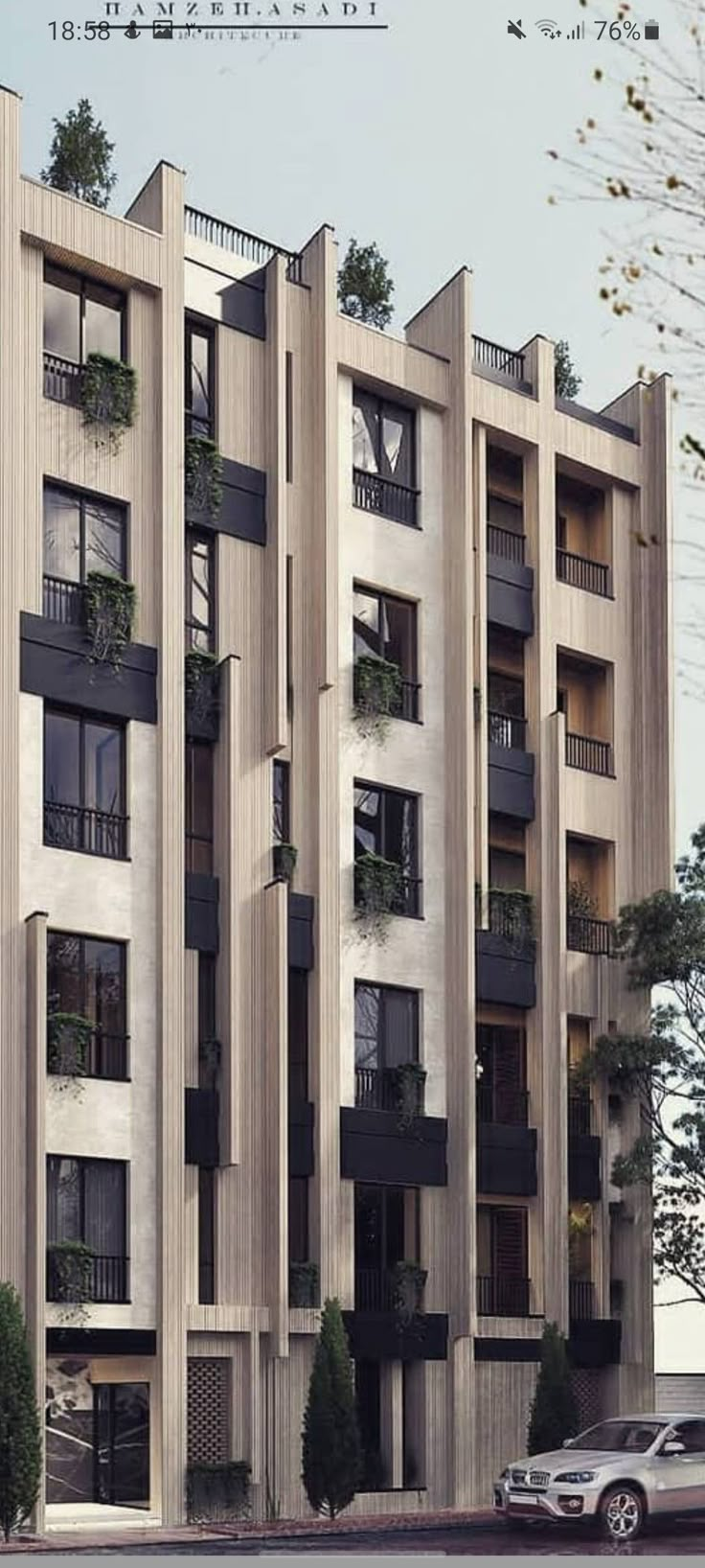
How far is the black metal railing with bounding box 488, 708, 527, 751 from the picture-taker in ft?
117

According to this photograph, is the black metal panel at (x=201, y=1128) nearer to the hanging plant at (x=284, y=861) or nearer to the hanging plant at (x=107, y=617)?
the hanging plant at (x=284, y=861)

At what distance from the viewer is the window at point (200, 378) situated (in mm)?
32562

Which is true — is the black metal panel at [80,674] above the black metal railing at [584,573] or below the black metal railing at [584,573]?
below

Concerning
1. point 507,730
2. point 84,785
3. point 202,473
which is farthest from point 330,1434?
point 202,473

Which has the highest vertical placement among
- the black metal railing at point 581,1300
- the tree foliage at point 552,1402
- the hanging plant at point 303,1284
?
the hanging plant at point 303,1284

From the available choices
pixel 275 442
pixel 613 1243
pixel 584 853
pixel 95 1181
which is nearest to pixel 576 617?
pixel 584 853

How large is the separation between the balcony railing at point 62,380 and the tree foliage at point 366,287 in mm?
→ 6330

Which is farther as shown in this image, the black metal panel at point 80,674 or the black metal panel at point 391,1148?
the black metal panel at point 391,1148

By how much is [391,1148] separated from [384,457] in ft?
34.0

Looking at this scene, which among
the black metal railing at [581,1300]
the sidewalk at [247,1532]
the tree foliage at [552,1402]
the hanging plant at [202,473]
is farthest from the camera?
the black metal railing at [581,1300]

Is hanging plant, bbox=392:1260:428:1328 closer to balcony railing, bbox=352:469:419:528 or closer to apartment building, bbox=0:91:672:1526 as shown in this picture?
apartment building, bbox=0:91:672:1526

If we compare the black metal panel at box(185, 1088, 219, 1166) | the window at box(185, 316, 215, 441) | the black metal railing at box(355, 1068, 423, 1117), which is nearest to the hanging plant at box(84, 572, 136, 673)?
the window at box(185, 316, 215, 441)

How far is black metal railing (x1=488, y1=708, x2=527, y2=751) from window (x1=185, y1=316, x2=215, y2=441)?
21.2 ft

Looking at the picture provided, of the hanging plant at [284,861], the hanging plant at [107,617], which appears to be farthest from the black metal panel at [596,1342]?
the hanging plant at [107,617]
